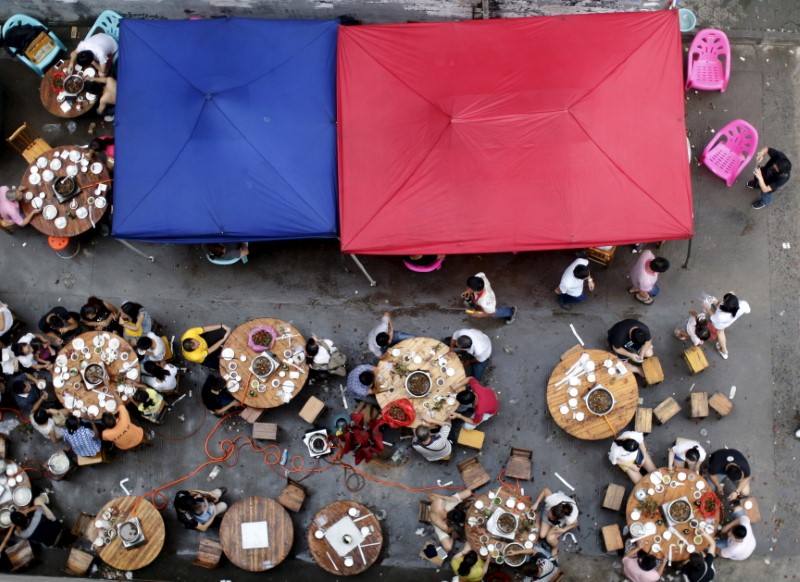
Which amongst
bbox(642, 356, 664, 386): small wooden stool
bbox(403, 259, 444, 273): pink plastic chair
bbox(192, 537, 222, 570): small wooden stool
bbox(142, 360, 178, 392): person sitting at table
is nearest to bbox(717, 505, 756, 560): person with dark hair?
bbox(642, 356, 664, 386): small wooden stool

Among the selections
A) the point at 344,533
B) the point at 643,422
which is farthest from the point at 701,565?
the point at 344,533

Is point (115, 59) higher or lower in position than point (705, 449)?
higher

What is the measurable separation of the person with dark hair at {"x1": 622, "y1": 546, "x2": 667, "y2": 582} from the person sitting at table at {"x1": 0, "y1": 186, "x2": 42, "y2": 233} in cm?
1079

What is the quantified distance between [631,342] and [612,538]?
3.00 m

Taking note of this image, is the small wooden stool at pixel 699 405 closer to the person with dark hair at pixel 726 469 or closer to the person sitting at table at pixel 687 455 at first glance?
the person sitting at table at pixel 687 455

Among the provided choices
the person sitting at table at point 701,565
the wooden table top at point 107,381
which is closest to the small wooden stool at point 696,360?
the person sitting at table at point 701,565

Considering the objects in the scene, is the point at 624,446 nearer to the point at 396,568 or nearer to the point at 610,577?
the point at 610,577

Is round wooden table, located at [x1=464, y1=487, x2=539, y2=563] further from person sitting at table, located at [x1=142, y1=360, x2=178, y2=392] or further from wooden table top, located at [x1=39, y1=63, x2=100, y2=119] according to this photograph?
wooden table top, located at [x1=39, y1=63, x2=100, y2=119]

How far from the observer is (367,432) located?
10156mm

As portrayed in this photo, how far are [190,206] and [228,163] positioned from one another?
0.86m

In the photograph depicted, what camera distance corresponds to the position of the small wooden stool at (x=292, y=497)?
10.8 m

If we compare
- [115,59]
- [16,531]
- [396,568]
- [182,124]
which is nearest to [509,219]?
[182,124]

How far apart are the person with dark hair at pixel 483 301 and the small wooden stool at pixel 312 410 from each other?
2863mm

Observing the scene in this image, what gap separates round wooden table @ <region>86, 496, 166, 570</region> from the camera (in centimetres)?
1045
